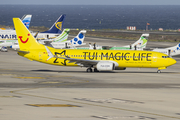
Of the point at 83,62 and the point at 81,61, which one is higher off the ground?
the point at 81,61

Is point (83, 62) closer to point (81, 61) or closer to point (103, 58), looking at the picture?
point (81, 61)

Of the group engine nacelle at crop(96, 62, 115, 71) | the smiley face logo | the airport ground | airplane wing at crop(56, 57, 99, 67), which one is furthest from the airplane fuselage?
the smiley face logo

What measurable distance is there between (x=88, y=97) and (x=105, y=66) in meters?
21.8

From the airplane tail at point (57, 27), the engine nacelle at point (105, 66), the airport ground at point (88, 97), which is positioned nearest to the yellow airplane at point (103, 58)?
the engine nacelle at point (105, 66)

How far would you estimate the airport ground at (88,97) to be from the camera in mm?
26891

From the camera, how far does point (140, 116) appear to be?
26516 mm

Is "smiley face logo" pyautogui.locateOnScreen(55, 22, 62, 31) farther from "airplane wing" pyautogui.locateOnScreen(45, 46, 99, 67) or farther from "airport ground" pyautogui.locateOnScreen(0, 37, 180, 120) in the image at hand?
"airport ground" pyautogui.locateOnScreen(0, 37, 180, 120)

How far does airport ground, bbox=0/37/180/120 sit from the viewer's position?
2689 centimetres

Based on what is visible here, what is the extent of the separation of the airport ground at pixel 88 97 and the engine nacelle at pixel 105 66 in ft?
7.94

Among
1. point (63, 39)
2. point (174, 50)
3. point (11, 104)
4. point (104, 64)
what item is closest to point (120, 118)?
point (11, 104)

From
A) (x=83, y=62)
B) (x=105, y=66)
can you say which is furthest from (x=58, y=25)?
(x=105, y=66)

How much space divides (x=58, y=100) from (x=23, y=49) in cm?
2932

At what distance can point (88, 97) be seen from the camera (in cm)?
3541

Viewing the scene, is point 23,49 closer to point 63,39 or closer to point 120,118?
point 120,118
